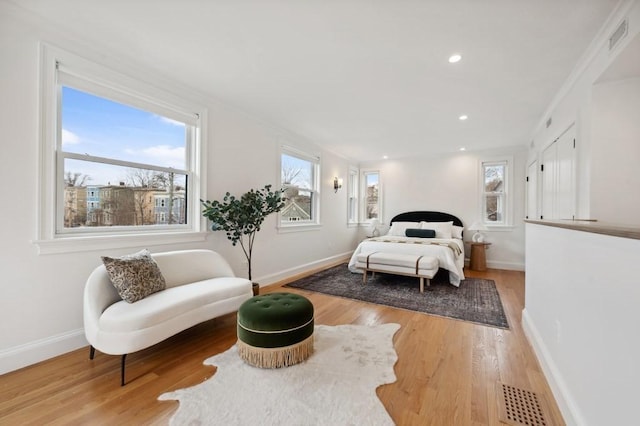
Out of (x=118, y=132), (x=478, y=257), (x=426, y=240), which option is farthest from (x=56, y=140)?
(x=478, y=257)

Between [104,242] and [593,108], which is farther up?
[593,108]

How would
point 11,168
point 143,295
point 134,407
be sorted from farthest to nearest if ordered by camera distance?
1. point 143,295
2. point 11,168
3. point 134,407

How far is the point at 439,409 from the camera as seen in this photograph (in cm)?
158

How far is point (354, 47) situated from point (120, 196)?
8.72 feet

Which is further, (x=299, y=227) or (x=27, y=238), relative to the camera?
(x=299, y=227)

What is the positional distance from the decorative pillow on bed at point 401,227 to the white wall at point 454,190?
55 centimetres

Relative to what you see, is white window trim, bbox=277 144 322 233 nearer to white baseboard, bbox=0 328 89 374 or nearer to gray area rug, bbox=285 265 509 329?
A: gray area rug, bbox=285 265 509 329

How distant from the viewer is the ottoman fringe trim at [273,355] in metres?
1.92

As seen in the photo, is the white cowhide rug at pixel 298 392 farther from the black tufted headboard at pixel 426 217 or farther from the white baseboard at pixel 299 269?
the black tufted headboard at pixel 426 217

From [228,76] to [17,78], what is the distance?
5.26 feet

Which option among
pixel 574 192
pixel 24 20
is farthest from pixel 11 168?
pixel 574 192

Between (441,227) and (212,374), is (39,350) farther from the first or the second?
(441,227)

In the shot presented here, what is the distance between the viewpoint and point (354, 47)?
2268mm

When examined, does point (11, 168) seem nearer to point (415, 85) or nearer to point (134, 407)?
point (134, 407)
